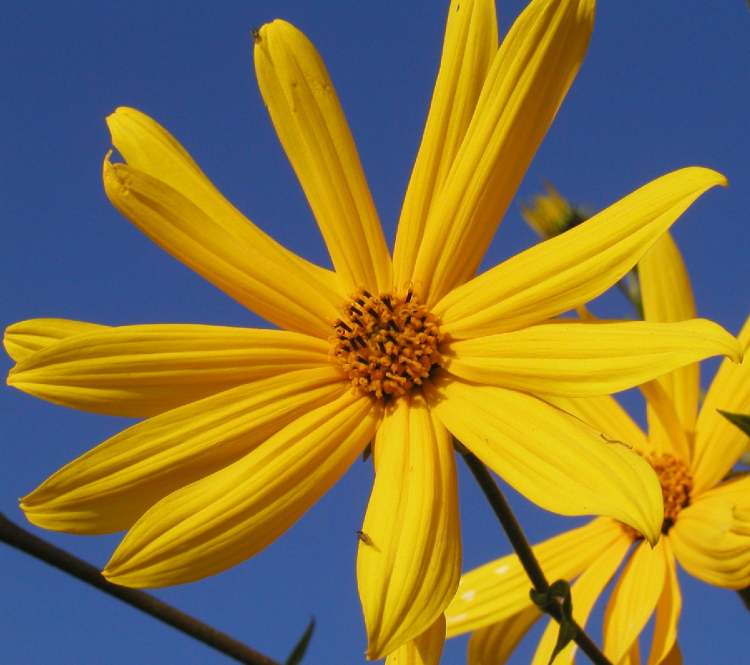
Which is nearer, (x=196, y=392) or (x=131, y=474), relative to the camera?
(x=131, y=474)

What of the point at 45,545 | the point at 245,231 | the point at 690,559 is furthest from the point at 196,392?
the point at 690,559

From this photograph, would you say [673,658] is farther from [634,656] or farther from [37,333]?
[37,333]

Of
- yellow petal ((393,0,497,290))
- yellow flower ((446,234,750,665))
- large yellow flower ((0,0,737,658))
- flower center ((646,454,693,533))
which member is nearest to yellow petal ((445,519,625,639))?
yellow flower ((446,234,750,665))

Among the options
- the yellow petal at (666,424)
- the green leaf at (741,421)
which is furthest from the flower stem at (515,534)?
the yellow petal at (666,424)

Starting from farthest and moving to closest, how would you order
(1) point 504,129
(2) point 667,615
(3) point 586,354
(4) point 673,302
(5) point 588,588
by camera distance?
1. (4) point 673,302
2. (5) point 588,588
3. (2) point 667,615
4. (1) point 504,129
5. (3) point 586,354

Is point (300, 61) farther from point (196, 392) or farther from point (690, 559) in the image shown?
point (690, 559)

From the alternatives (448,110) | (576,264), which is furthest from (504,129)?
(576,264)

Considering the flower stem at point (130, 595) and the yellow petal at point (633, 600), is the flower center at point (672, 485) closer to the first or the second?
the yellow petal at point (633, 600)
